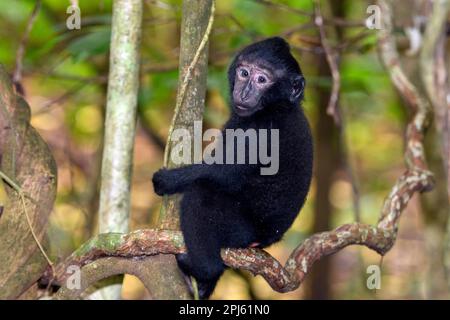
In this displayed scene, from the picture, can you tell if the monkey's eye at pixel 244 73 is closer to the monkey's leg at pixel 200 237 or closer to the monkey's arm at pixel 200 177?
the monkey's arm at pixel 200 177

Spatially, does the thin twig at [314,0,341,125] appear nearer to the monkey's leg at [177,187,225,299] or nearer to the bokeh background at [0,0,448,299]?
the bokeh background at [0,0,448,299]

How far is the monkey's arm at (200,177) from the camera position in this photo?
344 centimetres

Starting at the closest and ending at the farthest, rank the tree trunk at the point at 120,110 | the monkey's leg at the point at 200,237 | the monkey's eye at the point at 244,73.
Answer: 1. the monkey's leg at the point at 200,237
2. the tree trunk at the point at 120,110
3. the monkey's eye at the point at 244,73

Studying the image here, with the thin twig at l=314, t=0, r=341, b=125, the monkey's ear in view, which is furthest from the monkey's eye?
the thin twig at l=314, t=0, r=341, b=125

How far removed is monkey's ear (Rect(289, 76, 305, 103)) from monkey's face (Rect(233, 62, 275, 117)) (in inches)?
4.9

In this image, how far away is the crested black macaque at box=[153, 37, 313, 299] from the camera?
3.40 m

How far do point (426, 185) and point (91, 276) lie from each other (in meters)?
1.98

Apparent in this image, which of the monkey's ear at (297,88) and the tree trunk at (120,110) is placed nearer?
the tree trunk at (120,110)

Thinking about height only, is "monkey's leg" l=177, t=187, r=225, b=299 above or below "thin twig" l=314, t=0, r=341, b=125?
below

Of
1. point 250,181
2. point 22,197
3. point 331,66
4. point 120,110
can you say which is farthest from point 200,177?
point 331,66

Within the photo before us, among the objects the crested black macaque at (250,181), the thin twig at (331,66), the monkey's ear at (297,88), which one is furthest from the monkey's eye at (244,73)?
the thin twig at (331,66)

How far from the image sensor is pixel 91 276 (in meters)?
3.10

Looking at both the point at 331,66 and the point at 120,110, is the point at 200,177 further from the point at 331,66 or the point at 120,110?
the point at 331,66
